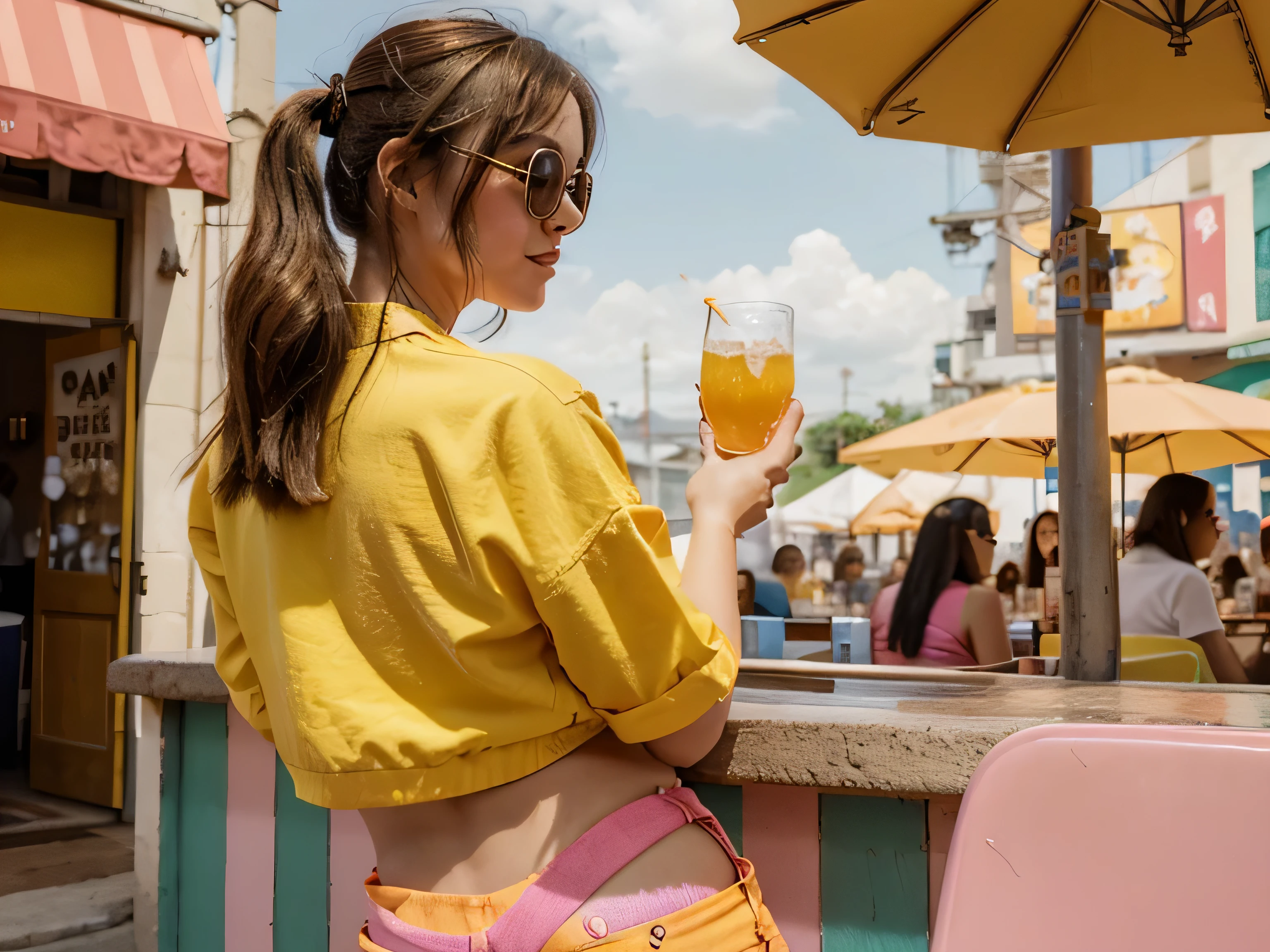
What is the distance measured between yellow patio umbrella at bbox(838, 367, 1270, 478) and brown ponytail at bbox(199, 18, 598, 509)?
3.98m

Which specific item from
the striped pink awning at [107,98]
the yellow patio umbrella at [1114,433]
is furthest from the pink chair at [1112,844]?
the striped pink awning at [107,98]

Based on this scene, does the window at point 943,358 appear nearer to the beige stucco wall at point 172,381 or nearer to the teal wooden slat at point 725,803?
the beige stucco wall at point 172,381

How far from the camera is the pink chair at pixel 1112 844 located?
2.64ft

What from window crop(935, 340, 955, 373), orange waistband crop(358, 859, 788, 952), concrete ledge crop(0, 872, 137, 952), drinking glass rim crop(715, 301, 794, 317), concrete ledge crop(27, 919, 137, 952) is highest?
window crop(935, 340, 955, 373)

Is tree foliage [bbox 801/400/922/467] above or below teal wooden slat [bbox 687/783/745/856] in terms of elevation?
above

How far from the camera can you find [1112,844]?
32.9 inches

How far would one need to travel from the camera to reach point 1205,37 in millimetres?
2139

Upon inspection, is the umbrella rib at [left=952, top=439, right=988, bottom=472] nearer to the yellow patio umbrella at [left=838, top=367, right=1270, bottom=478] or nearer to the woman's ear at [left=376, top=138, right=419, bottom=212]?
the yellow patio umbrella at [left=838, top=367, right=1270, bottom=478]

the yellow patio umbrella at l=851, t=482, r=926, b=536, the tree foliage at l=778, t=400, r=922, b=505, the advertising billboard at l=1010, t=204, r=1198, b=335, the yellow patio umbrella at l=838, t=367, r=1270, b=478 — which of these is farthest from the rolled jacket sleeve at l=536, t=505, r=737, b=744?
the tree foliage at l=778, t=400, r=922, b=505

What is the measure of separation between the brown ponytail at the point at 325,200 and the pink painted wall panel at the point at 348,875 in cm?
89

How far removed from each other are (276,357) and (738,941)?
23.9 inches

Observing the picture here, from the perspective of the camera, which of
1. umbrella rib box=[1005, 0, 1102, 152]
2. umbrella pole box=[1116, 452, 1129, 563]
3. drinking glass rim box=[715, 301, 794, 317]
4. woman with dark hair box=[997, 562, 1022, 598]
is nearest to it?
drinking glass rim box=[715, 301, 794, 317]

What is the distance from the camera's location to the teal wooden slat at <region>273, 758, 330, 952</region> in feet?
5.70

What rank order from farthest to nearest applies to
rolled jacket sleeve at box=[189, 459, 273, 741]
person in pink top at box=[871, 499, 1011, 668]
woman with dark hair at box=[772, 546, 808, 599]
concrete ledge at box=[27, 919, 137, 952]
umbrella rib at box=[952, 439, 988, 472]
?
woman with dark hair at box=[772, 546, 808, 599]
umbrella rib at box=[952, 439, 988, 472]
person in pink top at box=[871, 499, 1011, 668]
concrete ledge at box=[27, 919, 137, 952]
rolled jacket sleeve at box=[189, 459, 273, 741]
